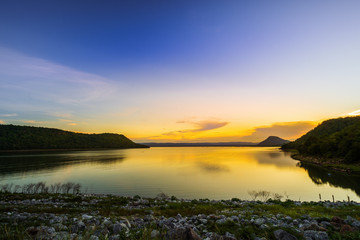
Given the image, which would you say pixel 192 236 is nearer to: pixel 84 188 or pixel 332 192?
pixel 84 188

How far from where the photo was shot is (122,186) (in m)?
41.3

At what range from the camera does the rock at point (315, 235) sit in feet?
26.1

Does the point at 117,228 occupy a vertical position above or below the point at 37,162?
above

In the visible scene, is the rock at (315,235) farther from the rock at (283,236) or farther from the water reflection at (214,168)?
the water reflection at (214,168)

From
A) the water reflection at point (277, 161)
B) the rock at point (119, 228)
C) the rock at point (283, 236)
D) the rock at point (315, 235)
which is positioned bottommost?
the water reflection at point (277, 161)

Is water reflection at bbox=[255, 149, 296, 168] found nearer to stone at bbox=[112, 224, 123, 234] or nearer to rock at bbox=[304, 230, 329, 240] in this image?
rock at bbox=[304, 230, 329, 240]

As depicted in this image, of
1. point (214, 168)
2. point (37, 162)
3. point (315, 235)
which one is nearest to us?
point (315, 235)

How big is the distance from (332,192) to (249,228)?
3943 cm

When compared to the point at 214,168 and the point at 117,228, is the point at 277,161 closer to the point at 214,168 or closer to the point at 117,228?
the point at 214,168

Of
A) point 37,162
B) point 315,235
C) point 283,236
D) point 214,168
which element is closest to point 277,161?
point 214,168

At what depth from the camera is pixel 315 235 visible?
8.11m

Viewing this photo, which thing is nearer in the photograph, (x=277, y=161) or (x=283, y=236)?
(x=283, y=236)

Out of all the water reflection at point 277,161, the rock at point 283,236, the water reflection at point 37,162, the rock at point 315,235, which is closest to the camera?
the rock at point 283,236

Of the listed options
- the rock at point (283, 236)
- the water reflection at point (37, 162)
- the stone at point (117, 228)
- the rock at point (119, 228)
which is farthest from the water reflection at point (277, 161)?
the stone at point (117, 228)
